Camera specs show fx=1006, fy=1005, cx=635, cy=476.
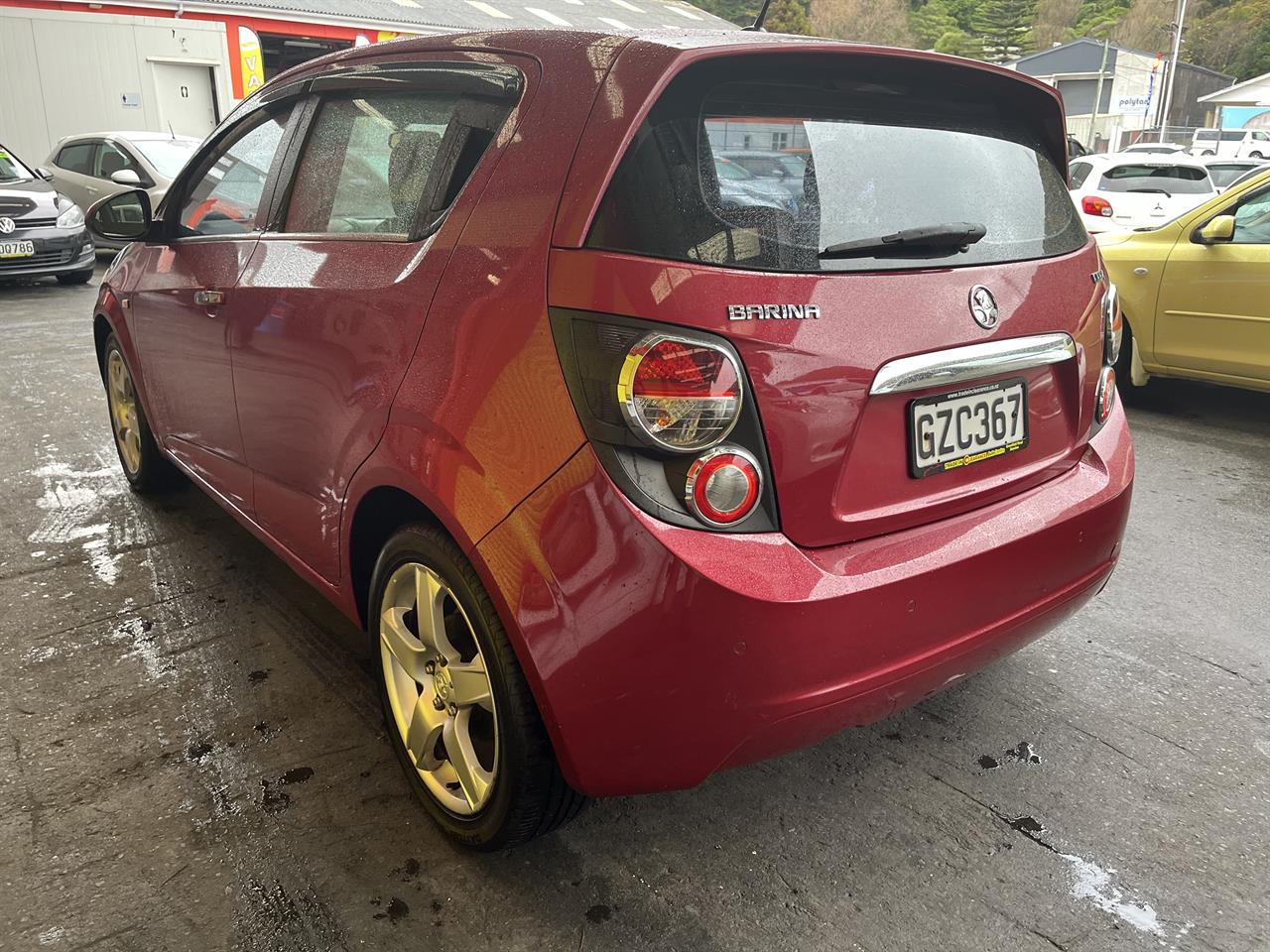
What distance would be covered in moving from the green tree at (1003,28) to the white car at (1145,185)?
79958 millimetres

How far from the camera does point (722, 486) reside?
1630 mm

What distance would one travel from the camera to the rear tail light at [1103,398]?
2.30m

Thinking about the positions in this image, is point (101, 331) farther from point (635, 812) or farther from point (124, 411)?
point (635, 812)

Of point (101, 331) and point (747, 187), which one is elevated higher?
point (747, 187)

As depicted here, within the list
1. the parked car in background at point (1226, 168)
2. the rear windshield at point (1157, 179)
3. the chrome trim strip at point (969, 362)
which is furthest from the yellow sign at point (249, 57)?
the chrome trim strip at point (969, 362)

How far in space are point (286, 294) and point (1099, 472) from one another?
1.94 meters

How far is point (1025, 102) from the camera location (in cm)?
230

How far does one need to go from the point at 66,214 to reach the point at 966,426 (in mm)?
11084

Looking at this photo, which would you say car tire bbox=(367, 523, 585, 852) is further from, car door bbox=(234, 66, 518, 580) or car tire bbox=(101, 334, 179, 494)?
car tire bbox=(101, 334, 179, 494)

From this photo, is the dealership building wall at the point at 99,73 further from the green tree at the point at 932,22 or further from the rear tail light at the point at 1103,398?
the green tree at the point at 932,22

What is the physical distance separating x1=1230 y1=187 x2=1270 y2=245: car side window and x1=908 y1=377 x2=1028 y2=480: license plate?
4.09m

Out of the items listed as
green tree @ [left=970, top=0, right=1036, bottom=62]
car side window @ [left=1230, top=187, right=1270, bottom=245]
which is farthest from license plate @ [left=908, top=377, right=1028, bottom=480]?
green tree @ [left=970, top=0, right=1036, bottom=62]

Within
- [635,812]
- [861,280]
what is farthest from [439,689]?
[861,280]

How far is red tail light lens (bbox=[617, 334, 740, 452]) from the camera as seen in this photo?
160 centimetres
